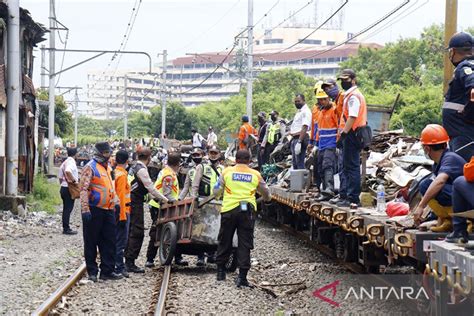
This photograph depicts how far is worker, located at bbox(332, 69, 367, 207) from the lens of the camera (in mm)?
10031

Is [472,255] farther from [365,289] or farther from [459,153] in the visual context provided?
[365,289]

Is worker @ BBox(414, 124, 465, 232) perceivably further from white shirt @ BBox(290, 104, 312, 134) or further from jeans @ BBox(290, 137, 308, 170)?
jeans @ BBox(290, 137, 308, 170)

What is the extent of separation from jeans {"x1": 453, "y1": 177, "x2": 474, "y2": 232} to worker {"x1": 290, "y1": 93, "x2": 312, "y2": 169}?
742 centimetres

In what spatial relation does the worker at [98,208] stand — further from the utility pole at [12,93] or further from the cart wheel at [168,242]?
the utility pole at [12,93]

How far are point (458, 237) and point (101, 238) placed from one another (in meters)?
Result: 5.82

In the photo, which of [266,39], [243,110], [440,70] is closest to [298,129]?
[440,70]

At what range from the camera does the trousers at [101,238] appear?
34.4 ft

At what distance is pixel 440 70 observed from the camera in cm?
5216

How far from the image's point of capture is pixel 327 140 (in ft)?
38.7

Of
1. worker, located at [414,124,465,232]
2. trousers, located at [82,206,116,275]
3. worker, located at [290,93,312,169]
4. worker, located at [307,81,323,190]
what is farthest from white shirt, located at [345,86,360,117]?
worker, located at [290,93,312,169]

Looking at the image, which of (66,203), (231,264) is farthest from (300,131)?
(66,203)

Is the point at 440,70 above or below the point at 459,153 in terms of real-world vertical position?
above

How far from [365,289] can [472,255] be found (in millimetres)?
4418

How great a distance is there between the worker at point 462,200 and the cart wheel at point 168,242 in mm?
5833
